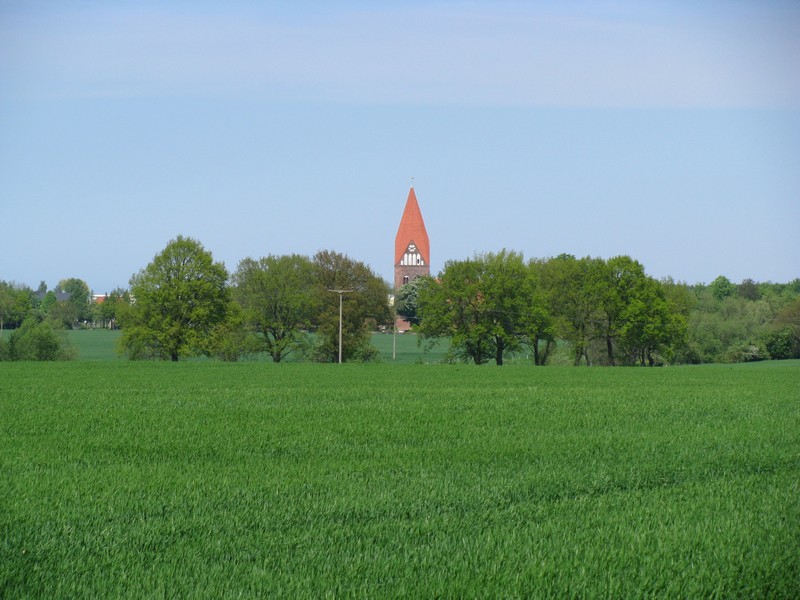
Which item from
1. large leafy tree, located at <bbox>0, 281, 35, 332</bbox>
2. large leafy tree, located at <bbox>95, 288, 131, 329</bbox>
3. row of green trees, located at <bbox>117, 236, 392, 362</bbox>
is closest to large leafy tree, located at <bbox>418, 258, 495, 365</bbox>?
row of green trees, located at <bbox>117, 236, 392, 362</bbox>

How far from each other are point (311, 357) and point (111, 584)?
251 ft

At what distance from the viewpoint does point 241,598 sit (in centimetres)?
691

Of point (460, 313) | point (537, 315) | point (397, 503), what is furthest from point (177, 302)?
point (397, 503)

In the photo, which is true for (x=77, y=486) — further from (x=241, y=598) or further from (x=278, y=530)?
(x=241, y=598)

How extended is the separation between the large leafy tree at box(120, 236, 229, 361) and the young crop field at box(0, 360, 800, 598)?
48.1 meters

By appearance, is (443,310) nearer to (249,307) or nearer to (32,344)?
(249,307)

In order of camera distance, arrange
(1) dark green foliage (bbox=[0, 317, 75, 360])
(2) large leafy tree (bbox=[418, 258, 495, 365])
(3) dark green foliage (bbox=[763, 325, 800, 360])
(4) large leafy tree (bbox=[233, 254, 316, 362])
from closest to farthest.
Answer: (2) large leafy tree (bbox=[418, 258, 495, 365]), (4) large leafy tree (bbox=[233, 254, 316, 362]), (1) dark green foliage (bbox=[0, 317, 75, 360]), (3) dark green foliage (bbox=[763, 325, 800, 360])

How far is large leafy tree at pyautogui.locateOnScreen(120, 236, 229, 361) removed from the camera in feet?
235

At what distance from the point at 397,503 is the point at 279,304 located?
72426 mm

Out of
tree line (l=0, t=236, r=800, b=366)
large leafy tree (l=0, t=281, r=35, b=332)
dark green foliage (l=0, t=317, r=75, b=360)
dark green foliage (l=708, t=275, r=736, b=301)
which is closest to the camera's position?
tree line (l=0, t=236, r=800, b=366)

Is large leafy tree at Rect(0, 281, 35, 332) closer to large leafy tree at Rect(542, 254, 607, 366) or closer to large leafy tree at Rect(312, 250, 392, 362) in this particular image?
large leafy tree at Rect(312, 250, 392, 362)

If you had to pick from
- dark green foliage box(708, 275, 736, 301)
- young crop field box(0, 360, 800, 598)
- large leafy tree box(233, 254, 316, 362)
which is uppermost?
dark green foliage box(708, 275, 736, 301)

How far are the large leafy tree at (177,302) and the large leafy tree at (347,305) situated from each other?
11.1m

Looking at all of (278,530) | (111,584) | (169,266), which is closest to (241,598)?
(111,584)
